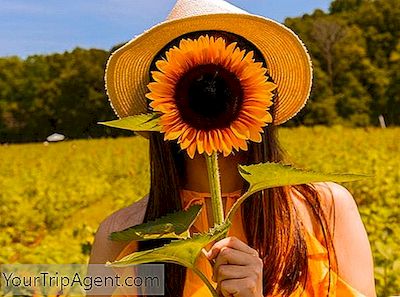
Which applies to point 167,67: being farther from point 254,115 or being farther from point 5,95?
point 5,95

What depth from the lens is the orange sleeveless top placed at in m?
1.21

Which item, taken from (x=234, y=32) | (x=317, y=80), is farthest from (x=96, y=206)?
(x=317, y=80)

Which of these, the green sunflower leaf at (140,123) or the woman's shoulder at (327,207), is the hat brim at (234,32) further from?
the green sunflower leaf at (140,123)

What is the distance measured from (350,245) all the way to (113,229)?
0.43 meters

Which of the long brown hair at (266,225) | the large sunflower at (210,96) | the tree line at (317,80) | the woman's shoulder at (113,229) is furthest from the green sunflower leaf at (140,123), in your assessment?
the tree line at (317,80)

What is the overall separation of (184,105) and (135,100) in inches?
18.2

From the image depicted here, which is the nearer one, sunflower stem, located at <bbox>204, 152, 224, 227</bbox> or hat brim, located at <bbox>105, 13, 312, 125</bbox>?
sunflower stem, located at <bbox>204, 152, 224, 227</bbox>

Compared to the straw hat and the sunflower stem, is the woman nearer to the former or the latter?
the straw hat

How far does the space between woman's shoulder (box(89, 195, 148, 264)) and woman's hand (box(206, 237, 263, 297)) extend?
471 mm

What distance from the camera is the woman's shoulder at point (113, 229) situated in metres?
1.32

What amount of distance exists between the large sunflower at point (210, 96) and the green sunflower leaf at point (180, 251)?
9cm

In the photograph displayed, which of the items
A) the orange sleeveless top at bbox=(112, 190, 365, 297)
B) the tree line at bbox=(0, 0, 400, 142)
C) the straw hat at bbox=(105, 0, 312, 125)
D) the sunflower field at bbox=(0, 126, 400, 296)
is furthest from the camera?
the tree line at bbox=(0, 0, 400, 142)

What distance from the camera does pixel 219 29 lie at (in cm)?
111

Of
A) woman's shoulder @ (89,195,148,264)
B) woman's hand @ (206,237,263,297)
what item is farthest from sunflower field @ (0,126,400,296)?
woman's shoulder @ (89,195,148,264)
